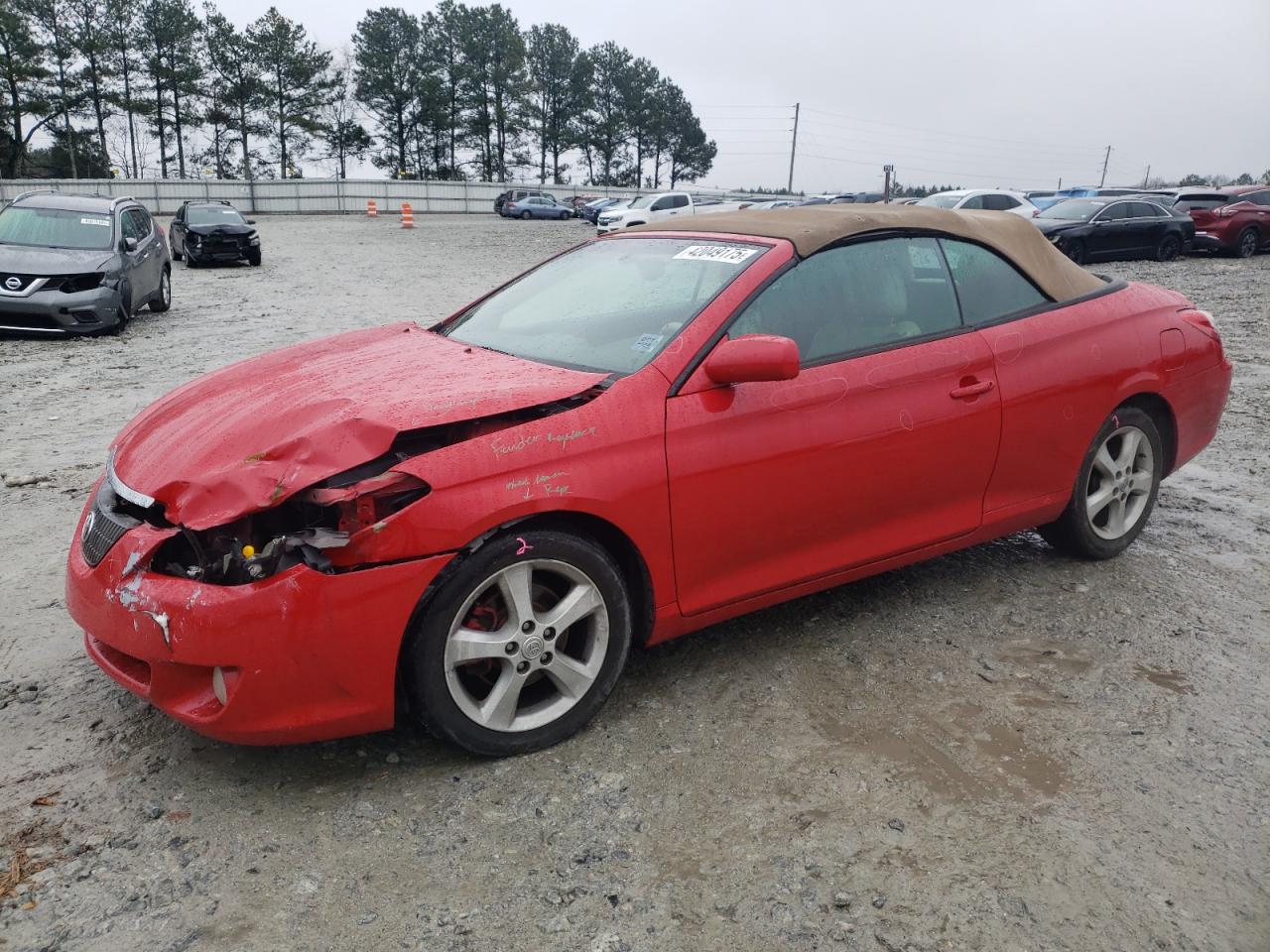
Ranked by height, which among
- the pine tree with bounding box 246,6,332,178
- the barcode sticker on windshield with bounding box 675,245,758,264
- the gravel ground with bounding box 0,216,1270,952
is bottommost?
the gravel ground with bounding box 0,216,1270,952

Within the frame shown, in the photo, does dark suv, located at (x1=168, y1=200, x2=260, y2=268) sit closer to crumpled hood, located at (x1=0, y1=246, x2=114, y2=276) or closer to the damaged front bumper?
crumpled hood, located at (x1=0, y1=246, x2=114, y2=276)

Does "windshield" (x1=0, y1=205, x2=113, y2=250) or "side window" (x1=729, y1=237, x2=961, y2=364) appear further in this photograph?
"windshield" (x1=0, y1=205, x2=113, y2=250)

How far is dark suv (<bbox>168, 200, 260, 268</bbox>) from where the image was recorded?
1940 centimetres

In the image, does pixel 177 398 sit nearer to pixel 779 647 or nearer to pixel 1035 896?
pixel 779 647

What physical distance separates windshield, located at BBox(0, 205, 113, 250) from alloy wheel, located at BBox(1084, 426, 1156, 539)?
35.9ft

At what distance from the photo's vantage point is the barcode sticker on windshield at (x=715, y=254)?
11.5ft

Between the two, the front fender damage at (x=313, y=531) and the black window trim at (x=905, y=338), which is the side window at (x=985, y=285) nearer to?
the black window trim at (x=905, y=338)

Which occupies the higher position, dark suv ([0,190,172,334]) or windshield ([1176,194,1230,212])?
windshield ([1176,194,1230,212])

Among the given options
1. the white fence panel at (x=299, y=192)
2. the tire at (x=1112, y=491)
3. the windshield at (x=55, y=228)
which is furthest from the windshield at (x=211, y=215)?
the white fence panel at (x=299, y=192)

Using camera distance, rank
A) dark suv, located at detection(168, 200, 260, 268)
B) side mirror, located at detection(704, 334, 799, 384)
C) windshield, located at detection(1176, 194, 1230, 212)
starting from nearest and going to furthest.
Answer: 1. side mirror, located at detection(704, 334, 799, 384)
2. dark suv, located at detection(168, 200, 260, 268)
3. windshield, located at detection(1176, 194, 1230, 212)

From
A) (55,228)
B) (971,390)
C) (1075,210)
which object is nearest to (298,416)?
(971,390)

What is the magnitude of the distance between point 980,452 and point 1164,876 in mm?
1692

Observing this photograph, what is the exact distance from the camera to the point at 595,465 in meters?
2.88

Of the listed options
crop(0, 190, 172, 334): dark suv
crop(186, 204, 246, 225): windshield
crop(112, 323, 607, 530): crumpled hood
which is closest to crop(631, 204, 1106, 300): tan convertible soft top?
crop(112, 323, 607, 530): crumpled hood
